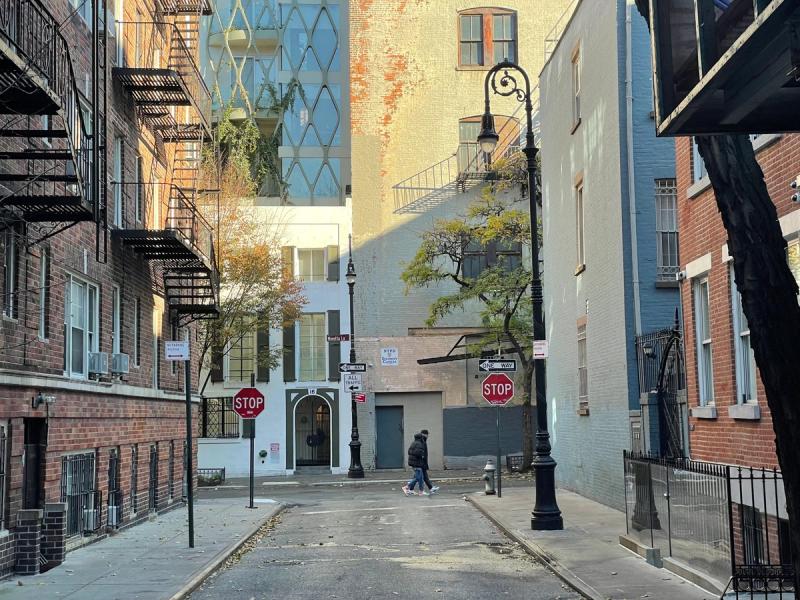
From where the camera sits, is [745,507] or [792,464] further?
[745,507]

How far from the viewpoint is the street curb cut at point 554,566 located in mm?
13000

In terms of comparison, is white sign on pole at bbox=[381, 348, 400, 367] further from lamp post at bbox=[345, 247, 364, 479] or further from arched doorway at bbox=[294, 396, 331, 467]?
arched doorway at bbox=[294, 396, 331, 467]

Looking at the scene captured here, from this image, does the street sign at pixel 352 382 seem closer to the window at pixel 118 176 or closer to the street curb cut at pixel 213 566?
the street curb cut at pixel 213 566

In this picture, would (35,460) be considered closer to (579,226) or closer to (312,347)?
(579,226)

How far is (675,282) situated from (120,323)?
35.1 ft

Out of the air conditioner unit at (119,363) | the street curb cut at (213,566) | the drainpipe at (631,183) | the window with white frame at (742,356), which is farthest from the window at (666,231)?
the air conditioner unit at (119,363)

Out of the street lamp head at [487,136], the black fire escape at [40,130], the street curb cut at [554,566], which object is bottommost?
the street curb cut at [554,566]

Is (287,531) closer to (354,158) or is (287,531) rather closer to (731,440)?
(731,440)

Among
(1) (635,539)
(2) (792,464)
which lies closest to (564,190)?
(1) (635,539)

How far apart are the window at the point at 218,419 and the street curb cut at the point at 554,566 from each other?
71.6ft

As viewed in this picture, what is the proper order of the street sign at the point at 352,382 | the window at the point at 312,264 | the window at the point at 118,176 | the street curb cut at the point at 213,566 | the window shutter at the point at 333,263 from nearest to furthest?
the street curb cut at the point at 213,566 → the window at the point at 118,176 → the street sign at the point at 352,382 → the window shutter at the point at 333,263 → the window at the point at 312,264

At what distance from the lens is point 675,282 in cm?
2188

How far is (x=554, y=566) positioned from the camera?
50.0 ft

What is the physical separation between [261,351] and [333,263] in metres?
4.41
